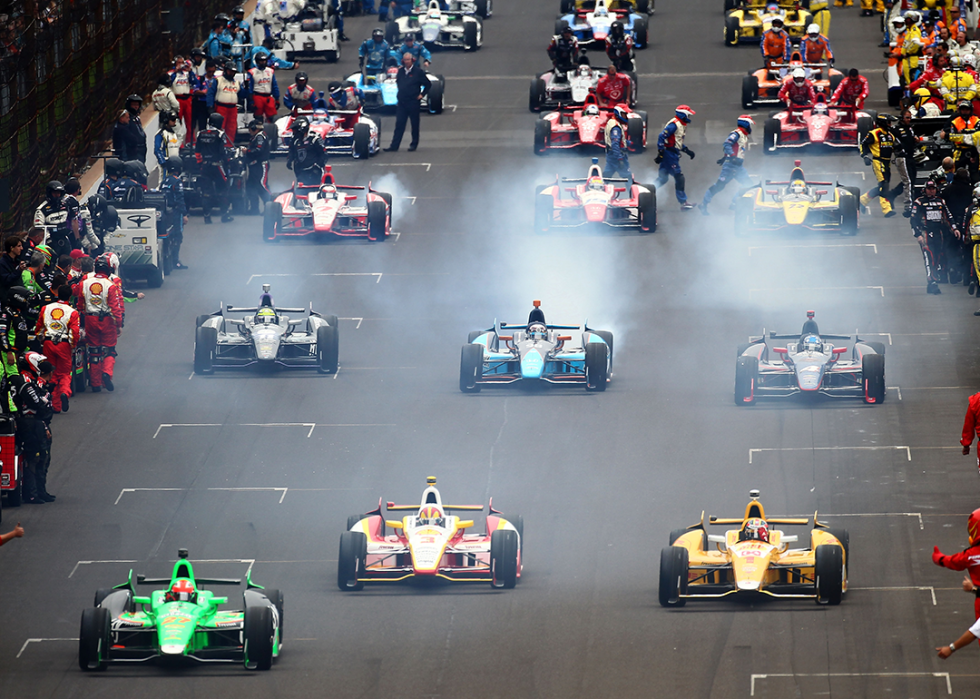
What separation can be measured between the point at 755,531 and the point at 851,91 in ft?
77.8

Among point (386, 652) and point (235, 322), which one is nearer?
point (386, 652)

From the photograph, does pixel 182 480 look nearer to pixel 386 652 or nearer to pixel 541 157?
pixel 386 652

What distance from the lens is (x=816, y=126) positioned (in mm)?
41469

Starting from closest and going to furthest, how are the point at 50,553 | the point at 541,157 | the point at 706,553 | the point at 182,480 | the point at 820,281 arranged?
the point at 706,553 < the point at 50,553 < the point at 182,480 < the point at 820,281 < the point at 541,157

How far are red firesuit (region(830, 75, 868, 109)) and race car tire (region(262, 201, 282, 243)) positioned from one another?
1363cm

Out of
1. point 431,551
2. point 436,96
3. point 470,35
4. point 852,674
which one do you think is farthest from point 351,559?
point 470,35

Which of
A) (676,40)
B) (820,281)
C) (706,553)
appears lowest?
(706,553)

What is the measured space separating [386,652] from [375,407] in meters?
9.20

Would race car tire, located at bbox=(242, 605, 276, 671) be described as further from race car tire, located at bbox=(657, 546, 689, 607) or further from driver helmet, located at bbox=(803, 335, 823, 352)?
driver helmet, located at bbox=(803, 335, 823, 352)

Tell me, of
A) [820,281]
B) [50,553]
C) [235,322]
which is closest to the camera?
[50,553]

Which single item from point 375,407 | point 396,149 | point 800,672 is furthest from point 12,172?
point 800,672

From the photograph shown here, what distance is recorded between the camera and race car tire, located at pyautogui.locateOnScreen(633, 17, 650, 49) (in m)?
51.4

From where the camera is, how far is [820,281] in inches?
1303

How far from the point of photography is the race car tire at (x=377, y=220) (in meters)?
36.0
